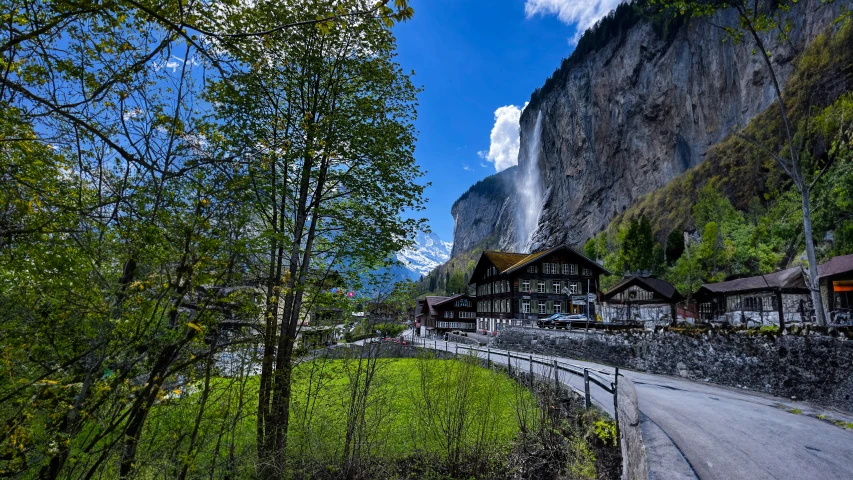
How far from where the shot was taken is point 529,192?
541 feet

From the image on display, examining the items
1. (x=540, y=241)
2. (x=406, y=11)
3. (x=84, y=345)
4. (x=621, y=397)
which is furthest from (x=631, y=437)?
(x=540, y=241)

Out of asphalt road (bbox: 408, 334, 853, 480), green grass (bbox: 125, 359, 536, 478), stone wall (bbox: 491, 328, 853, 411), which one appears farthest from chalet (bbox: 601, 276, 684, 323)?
green grass (bbox: 125, 359, 536, 478)

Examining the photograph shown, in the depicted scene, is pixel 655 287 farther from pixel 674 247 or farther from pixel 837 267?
pixel 674 247

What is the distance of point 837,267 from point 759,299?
22.2ft

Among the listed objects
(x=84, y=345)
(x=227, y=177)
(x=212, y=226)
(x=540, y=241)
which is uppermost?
(x=540, y=241)

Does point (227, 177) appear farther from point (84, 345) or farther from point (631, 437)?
point (631, 437)

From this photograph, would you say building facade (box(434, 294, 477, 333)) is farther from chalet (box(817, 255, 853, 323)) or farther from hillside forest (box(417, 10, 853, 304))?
chalet (box(817, 255, 853, 323))

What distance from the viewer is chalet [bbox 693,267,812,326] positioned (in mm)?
29750

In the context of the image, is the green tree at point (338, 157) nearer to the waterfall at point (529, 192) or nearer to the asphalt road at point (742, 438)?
the asphalt road at point (742, 438)

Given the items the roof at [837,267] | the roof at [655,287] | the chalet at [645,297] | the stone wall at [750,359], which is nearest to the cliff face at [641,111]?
the roof at [655,287]

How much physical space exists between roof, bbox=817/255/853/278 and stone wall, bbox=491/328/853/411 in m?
A: 21.6

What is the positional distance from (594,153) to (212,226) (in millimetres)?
123176

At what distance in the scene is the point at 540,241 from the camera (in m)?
129

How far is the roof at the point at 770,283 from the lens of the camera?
30234 millimetres
